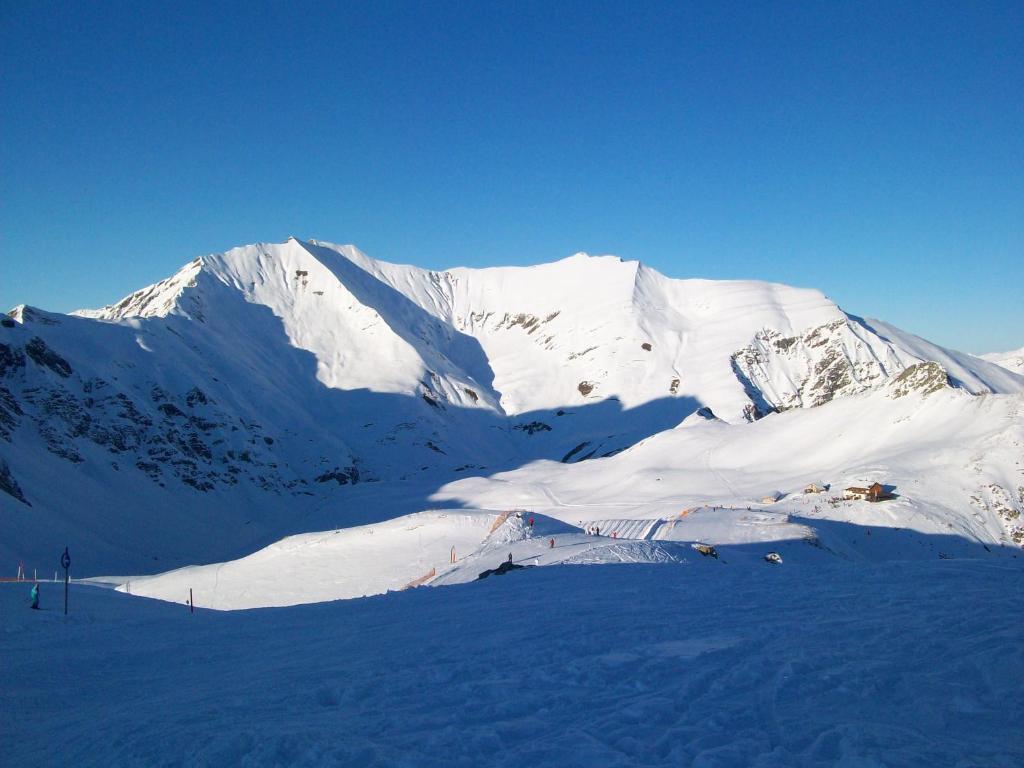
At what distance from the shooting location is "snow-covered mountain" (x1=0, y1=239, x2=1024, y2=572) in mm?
68812

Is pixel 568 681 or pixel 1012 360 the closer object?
pixel 568 681

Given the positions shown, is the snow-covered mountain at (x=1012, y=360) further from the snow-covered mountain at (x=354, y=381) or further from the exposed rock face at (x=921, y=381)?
the exposed rock face at (x=921, y=381)

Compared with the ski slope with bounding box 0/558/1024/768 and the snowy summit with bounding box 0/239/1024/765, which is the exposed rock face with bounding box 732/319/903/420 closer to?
the snowy summit with bounding box 0/239/1024/765

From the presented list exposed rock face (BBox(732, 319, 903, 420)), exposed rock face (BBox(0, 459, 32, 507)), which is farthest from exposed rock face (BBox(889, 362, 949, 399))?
exposed rock face (BBox(0, 459, 32, 507))

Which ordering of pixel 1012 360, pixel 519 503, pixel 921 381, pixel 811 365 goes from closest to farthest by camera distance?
pixel 921 381, pixel 519 503, pixel 811 365, pixel 1012 360

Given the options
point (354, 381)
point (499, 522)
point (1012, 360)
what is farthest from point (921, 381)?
point (1012, 360)

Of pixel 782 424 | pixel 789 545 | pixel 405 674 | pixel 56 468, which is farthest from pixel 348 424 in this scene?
pixel 405 674

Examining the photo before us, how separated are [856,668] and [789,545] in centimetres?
2529

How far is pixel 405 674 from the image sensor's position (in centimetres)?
956

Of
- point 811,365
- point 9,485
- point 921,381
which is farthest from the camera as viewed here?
point 811,365

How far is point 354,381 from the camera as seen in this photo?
12019 centimetres

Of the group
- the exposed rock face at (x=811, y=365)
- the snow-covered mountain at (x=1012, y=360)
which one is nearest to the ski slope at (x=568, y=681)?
the exposed rock face at (x=811, y=365)

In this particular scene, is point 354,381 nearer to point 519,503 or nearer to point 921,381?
point 519,503

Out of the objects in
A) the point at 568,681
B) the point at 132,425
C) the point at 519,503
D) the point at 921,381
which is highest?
the point at 921,381
